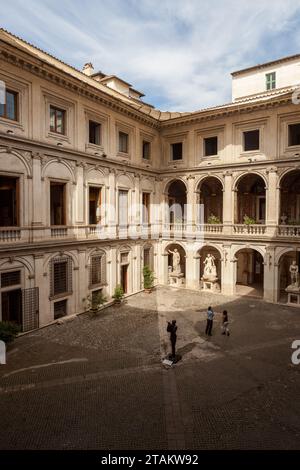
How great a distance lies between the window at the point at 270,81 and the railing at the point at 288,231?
41.9 ft

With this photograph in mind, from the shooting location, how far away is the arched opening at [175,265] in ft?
86.6

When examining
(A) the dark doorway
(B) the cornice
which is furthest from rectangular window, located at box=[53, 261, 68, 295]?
(B) the cornice

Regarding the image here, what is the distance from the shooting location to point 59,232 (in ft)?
59.1

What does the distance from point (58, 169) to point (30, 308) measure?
24.6 feet

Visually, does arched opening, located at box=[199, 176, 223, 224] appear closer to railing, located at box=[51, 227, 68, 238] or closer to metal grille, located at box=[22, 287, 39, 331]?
railing, located at box=[51, 227, 68, 238]

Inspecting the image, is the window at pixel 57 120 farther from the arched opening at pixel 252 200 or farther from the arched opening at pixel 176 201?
the arched opening at pixel 252 200

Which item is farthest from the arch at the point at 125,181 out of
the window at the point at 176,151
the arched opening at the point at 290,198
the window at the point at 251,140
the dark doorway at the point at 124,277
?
the arched opening at the point at 290,198

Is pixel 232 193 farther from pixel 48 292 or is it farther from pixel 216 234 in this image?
pixel 48 292

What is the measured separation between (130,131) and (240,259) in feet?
45.8

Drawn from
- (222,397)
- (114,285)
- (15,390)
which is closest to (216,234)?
(114,285)

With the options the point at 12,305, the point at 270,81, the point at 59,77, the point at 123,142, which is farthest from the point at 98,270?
the point at 270,81

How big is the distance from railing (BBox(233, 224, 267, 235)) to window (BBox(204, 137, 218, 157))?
5.85 metres

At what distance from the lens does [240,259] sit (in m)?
27.7
